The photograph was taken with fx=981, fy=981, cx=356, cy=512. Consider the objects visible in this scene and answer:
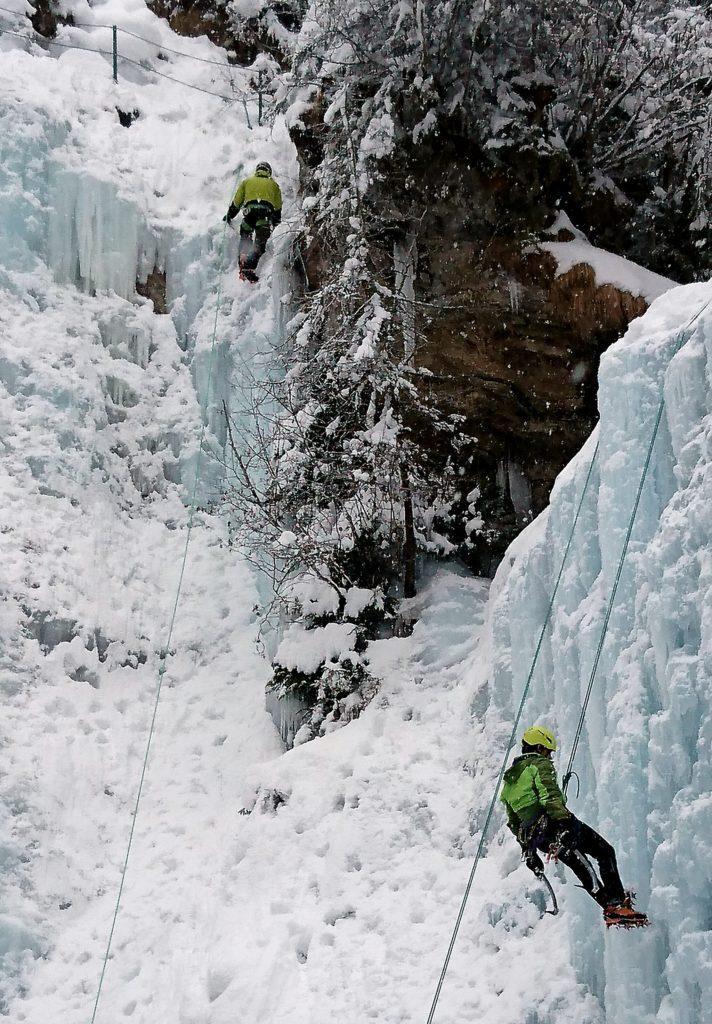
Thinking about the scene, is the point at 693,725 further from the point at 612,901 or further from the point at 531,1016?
the point at 531,1016

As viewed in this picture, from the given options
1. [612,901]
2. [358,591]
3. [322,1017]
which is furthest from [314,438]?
[612,901]

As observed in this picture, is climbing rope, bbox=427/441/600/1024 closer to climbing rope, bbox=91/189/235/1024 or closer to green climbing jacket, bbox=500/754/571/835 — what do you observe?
green climbing jacket, bbox=500/754/571/835

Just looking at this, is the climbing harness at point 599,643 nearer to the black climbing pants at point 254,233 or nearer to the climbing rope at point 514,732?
the climbing rope at point 514,732

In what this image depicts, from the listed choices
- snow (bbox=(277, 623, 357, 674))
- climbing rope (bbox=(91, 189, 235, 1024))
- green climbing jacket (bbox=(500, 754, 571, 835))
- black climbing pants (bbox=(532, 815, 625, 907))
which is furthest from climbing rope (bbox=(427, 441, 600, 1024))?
climbing rope (bbox=(91, 189, 235, 1024))

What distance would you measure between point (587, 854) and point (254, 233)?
8501 mm

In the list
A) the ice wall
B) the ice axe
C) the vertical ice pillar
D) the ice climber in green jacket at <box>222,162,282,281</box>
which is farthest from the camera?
the vertical ice pillar

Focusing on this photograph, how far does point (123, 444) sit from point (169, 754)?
3747 mm

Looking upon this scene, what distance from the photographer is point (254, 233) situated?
11.3 m

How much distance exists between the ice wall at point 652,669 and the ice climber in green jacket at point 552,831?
0.19 metres

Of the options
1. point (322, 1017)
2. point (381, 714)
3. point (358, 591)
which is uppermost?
point (358, 591)

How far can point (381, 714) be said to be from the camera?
8250 mm

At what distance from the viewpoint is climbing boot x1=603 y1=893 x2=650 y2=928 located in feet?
14.3

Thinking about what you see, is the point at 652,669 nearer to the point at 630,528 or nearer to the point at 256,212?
the point at 630,528

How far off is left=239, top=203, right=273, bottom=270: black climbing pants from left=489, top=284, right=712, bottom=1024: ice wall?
21.8ft
